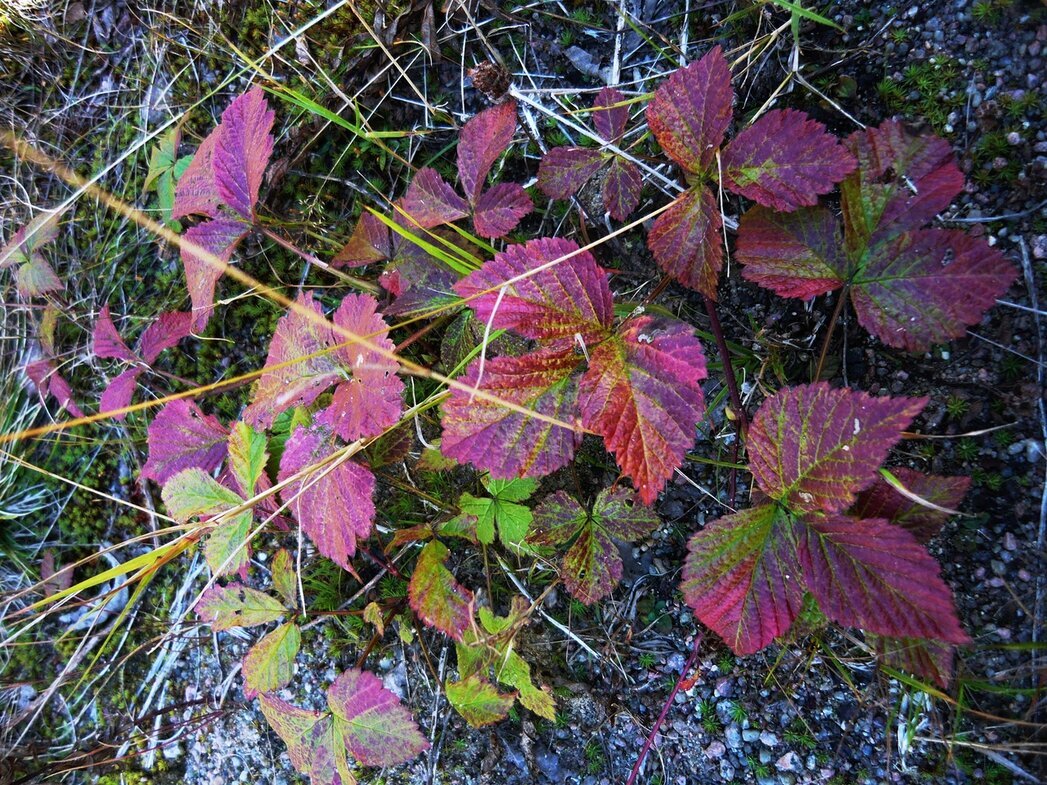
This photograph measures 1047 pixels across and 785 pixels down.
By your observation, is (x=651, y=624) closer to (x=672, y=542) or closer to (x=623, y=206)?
(x=672, y=542)

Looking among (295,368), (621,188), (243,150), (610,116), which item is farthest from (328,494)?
(610,116)

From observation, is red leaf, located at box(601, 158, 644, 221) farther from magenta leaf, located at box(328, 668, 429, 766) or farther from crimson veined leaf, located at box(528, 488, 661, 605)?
magenta leaf, located at box(328, 668, 429, 766)

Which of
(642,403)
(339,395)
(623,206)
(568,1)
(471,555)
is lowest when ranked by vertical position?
(471,555)

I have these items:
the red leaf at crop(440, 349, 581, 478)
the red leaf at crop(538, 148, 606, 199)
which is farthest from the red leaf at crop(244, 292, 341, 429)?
the red leaf at crop(538, 148, 606, 199)

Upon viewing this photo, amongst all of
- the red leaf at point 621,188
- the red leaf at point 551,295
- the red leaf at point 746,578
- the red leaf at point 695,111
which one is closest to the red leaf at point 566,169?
the red leaf at point 621,188

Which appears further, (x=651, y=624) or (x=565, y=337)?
(x=651, y=624)

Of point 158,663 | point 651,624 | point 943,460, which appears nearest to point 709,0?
point 943,460

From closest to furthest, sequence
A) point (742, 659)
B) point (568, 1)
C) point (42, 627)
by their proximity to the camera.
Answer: point (742, 659), point (568, 1), point (42, 627)

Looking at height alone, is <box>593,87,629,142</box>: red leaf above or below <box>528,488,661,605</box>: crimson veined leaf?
above
